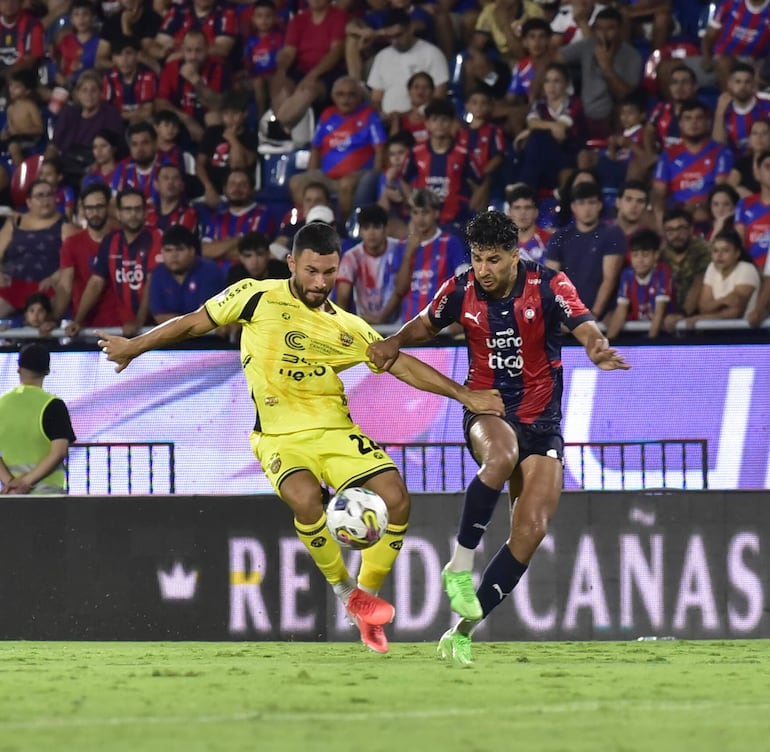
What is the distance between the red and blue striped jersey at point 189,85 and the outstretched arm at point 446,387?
8.24m

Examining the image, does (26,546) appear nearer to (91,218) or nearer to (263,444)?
(263,444)

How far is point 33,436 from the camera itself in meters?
11.8

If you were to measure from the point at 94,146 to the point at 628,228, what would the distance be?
18.5 feet

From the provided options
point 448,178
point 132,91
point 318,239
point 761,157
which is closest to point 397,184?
point 448,178

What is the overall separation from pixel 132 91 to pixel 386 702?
1154 centimetres

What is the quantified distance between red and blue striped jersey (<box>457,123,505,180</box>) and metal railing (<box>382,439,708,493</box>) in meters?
3.79

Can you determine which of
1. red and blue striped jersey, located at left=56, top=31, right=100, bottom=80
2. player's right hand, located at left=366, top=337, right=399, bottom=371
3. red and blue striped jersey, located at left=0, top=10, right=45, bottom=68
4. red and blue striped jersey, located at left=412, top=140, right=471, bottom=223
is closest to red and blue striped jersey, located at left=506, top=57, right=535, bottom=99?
red and blue striped jersey, located at left=412, top=140, right=471, bottom=223

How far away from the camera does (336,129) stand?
1561 centimetres

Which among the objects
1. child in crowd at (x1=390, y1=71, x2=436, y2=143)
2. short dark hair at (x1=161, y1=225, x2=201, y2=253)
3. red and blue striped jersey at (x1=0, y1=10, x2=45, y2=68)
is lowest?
short dark hair at (x1=161, y1=225, x2=201, y2=253)

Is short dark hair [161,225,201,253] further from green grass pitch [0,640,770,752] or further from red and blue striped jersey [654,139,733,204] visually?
green grass pitch [0,640,770,752]

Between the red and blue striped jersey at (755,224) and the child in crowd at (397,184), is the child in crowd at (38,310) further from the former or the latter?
the red and blue striped jersey at (755,224)

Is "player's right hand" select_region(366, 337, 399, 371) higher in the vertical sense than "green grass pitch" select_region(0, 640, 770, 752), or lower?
higher

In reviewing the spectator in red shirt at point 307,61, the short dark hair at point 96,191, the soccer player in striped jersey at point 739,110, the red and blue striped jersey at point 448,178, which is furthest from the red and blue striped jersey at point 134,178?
the soccer player in striped jersey at point 739,110

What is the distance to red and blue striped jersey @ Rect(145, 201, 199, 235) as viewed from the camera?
579 inches
